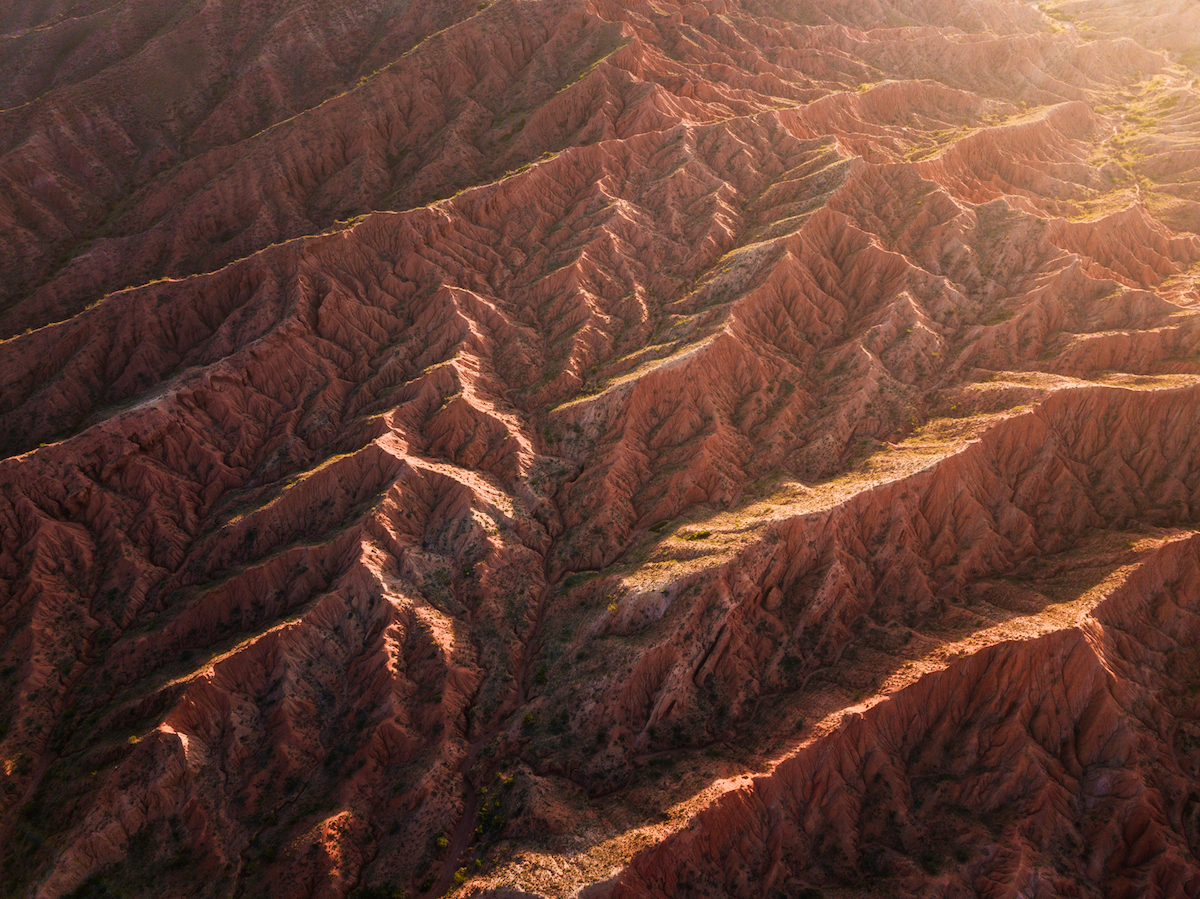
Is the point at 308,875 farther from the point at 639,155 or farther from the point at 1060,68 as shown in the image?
the point at 1060,68

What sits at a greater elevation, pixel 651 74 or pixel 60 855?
pixel 651 74

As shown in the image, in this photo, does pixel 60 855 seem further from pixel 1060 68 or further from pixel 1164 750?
pixel 1060 68

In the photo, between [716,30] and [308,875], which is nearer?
[308,875]

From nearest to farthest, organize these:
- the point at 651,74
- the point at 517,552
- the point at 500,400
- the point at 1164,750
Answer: the point at 1164,750, the point at 517,552, the point at 500,400, the point at 651,74

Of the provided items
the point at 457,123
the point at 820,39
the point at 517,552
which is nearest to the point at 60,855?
the point at 517,552

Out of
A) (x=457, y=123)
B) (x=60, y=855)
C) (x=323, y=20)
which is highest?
(x=323, y=20)

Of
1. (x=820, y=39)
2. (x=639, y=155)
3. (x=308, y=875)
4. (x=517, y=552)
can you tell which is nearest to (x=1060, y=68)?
(x=820, y=39)

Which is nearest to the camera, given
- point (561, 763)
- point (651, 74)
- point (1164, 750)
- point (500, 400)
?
point (1164, 750)
